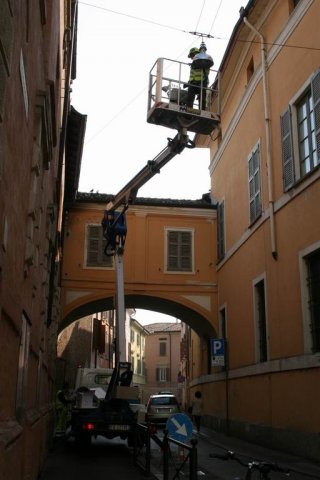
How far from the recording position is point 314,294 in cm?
1236

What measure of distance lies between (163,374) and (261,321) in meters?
55.1

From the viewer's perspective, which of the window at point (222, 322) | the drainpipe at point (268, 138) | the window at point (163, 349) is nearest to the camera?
the drainpipe at point (268, 138)

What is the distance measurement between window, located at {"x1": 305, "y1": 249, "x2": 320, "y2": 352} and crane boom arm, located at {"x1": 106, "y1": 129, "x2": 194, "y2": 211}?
12.2 ft

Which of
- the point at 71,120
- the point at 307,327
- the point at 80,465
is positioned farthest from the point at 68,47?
the point at 80,465

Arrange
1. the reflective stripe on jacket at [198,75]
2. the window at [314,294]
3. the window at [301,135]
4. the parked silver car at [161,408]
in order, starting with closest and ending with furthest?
the window at [314,294], the window at [301,135], the reflective stripe on jacket at [198,75], the parked silver car at [161,408]

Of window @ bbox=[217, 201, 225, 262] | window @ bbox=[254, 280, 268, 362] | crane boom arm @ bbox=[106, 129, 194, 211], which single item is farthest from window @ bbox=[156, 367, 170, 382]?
crane boom arm @ bbox=[106, 129, 194, 211]

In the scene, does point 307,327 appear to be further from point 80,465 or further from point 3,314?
point 3,314

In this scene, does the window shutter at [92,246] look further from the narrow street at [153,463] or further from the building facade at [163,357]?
the building facade at [163,357]

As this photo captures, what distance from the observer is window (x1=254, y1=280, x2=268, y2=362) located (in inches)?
623

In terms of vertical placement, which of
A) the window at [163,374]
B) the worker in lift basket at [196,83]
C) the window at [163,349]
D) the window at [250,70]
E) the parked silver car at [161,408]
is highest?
the window at [250,70]

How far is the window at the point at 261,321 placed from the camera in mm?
15828

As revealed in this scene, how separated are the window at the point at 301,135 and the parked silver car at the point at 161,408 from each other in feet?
43.4

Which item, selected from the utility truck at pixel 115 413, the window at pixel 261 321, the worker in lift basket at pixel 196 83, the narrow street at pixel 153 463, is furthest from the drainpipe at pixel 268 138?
the narrow street at pixel 153 463

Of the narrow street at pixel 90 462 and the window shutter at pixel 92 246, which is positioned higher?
the window shutter at pixel 92 246
